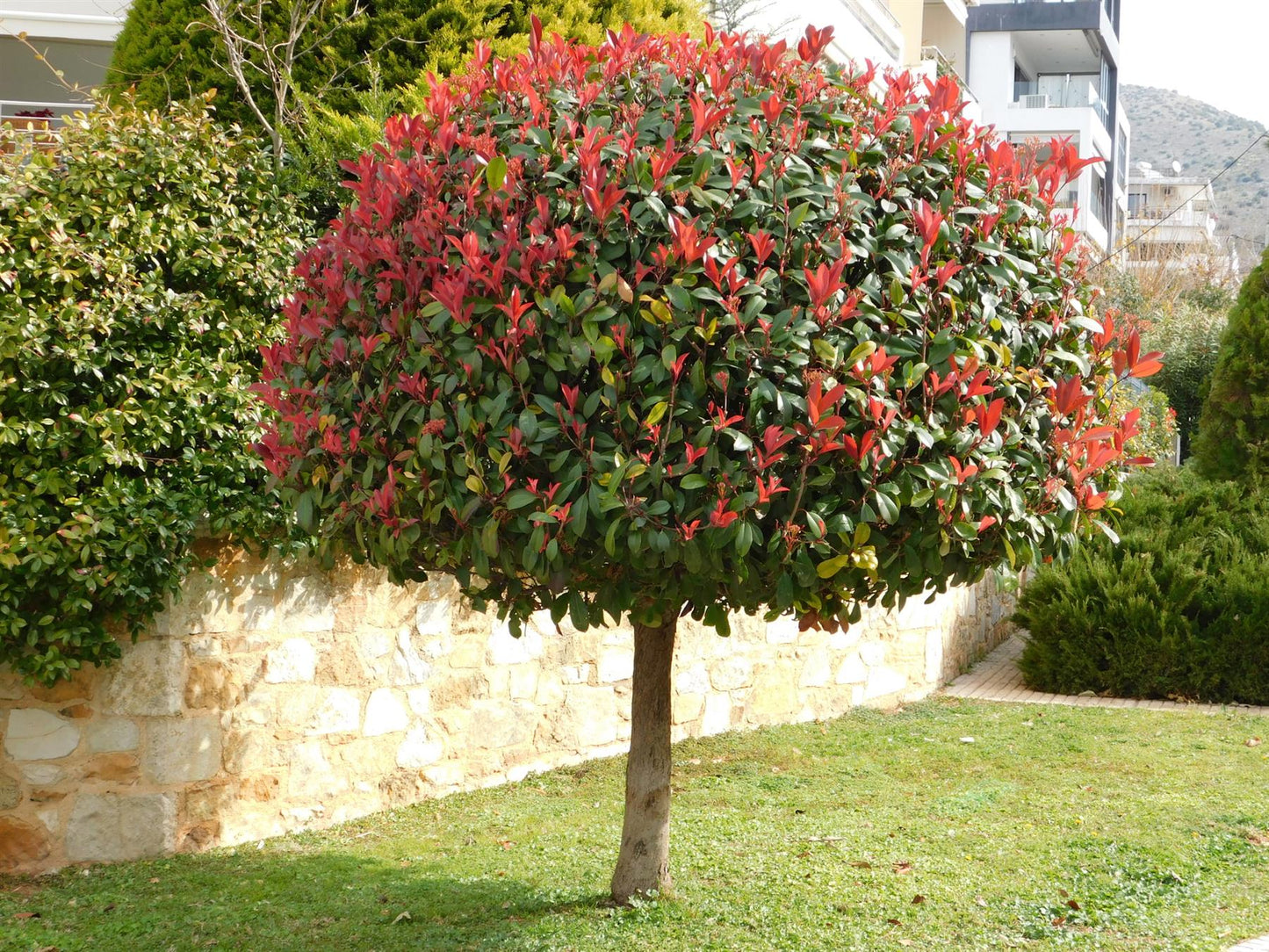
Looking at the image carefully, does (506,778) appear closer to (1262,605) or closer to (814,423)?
(814,423)

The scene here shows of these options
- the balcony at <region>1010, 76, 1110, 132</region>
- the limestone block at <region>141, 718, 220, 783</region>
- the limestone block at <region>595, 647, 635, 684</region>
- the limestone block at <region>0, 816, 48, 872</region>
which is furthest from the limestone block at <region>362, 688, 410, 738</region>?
the balcony at <region>1010, 76, 1110, 132</region>

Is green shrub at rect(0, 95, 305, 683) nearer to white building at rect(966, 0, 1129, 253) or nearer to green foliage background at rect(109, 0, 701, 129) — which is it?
green foliage background at rect(109, 0, 701, 129)

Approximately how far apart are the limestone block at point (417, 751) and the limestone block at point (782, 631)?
2665mm

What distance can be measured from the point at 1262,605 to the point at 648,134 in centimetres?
696

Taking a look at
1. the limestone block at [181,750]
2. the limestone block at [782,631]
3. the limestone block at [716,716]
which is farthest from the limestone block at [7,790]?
the limestone block at [782,631]

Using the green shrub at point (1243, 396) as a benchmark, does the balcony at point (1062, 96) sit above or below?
above

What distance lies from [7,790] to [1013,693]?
7.10 meters

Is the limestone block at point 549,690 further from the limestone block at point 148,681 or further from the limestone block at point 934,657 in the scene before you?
the limestone block at point 934,657

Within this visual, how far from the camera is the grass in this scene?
4.23 meters

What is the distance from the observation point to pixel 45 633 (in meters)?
4.74

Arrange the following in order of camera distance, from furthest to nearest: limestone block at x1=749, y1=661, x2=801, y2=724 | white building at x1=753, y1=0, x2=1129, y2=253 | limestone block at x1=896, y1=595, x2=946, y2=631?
white building at x1=753, y1=0, x2=1129, y2=253 → limestone block at x1=896, y1=595, x2=946, y2=631 → limestone block at x1=749, y1=661, x2=801, y2=724

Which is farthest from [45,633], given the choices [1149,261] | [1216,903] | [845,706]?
[1149,261]

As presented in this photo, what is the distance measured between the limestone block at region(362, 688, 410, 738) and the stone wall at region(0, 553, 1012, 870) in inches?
0.4

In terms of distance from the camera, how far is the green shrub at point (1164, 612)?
8.49m
